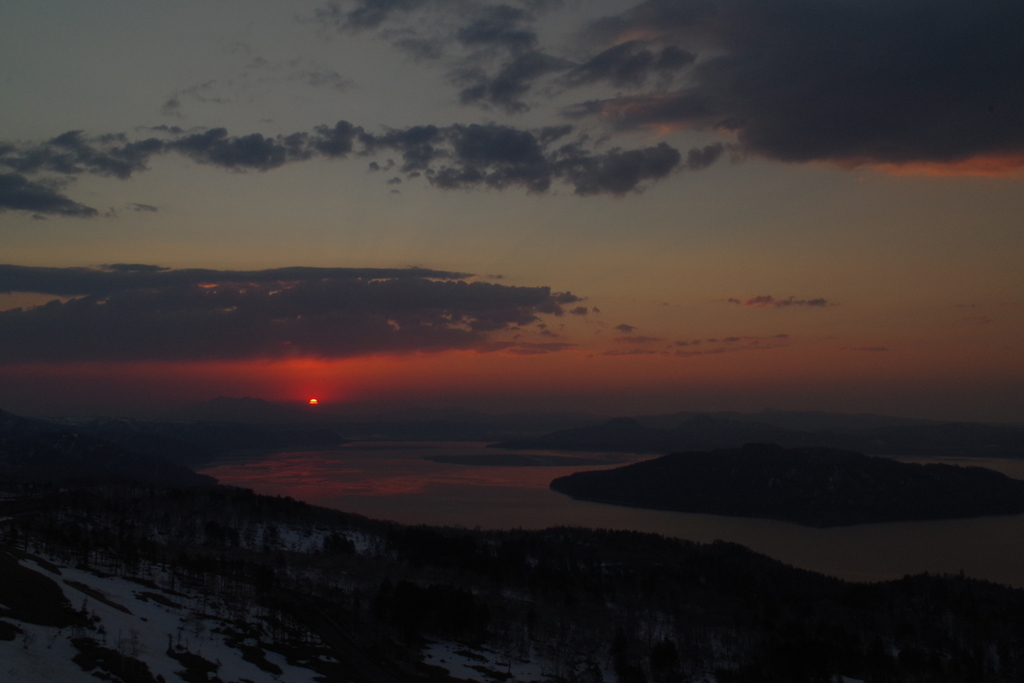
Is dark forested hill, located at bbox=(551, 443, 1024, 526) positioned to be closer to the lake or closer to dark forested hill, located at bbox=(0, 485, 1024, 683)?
the lake

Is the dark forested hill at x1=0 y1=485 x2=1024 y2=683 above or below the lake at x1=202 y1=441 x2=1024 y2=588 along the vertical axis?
above

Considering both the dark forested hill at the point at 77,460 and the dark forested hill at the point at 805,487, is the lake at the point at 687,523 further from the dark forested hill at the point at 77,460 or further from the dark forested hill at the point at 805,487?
the dark forested hill at the point at 77,460

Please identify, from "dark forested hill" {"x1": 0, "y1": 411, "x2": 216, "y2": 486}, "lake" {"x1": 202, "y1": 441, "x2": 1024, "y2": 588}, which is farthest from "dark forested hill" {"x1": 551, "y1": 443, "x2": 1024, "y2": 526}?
"dark forested hill" {"x1": 0, "y1": 411, "x2": 216, "y2": 486}

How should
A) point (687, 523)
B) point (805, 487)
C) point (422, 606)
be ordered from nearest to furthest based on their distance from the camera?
point (422, 606) → point (687, 523) → point (805, 487)

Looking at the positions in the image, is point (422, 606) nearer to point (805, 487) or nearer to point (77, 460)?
point (805, 487)

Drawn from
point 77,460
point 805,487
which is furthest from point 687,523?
point 77,460

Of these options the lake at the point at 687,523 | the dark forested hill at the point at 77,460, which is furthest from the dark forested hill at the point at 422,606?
the dark forested hill at the point at 77,460

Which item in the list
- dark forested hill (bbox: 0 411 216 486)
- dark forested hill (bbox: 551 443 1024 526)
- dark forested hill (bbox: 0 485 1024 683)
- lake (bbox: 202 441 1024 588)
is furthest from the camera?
dark forested hill (bbox: 0 411 216 486)

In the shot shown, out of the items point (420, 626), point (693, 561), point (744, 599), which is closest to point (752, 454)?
point (693, 561)
